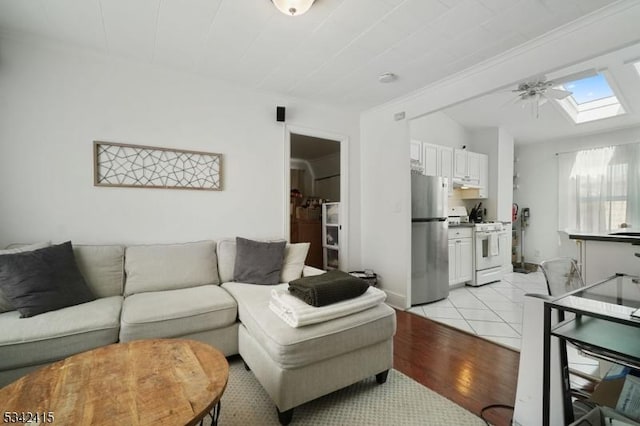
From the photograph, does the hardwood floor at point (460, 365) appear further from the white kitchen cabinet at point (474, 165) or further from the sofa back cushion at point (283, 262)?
the white kitchen cabinet at point (474, 165)

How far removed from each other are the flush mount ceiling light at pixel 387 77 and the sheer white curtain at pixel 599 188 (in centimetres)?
440

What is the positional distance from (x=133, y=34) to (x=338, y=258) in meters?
3.13

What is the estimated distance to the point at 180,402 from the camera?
96 cm

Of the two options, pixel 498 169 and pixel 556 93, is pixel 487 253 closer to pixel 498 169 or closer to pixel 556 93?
pixel 498 169

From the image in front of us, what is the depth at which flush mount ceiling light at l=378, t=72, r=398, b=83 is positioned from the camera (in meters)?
2.71

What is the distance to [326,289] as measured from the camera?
1688 millimetres

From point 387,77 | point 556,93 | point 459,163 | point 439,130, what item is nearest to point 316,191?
point 439,130

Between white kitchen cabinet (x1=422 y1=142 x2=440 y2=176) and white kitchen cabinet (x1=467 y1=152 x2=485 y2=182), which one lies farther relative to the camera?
white kitchen cabinet (x1=467 y1=152 x2=485 y2=182)

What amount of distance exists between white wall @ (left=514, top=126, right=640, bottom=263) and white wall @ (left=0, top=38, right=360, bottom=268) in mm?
5064

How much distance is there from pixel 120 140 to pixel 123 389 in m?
2.17

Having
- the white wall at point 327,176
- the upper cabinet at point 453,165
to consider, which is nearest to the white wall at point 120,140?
the upper cabinet at point 453,165

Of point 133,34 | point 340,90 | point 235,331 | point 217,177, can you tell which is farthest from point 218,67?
point 235,331

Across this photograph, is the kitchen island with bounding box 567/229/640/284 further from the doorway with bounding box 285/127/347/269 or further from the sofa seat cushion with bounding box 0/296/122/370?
the sofa seat cushion with bounding box 0/296/122/370

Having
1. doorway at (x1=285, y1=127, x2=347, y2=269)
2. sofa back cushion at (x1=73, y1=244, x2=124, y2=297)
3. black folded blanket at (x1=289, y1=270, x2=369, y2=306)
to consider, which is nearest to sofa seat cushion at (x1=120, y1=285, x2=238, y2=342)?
sofa back cushion at (x1=73, y1=244, x2=124, y2=297)
